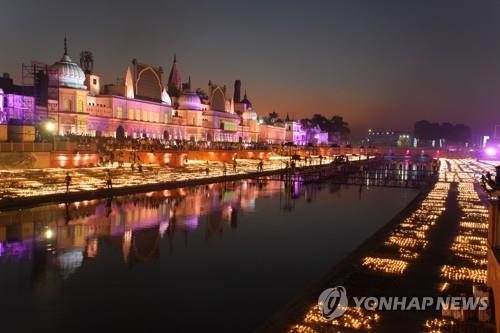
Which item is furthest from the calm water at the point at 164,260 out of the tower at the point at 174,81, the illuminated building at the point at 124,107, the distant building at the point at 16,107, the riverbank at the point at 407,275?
the tower at the point at 174,81

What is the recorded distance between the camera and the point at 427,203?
81.0ft

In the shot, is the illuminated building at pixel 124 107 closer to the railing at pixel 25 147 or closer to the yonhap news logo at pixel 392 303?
the railing at pixel 25 147

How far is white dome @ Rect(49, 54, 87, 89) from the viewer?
2138 inches

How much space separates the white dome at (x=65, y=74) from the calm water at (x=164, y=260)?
34.8 meters

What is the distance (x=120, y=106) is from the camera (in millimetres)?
65062

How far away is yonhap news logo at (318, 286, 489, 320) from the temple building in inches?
1253

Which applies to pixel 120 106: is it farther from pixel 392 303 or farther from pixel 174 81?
pixel 392 303

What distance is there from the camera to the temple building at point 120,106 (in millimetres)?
49625

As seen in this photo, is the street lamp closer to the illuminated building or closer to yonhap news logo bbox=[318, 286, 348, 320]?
the illuminated building

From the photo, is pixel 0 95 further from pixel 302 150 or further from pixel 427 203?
pixel 302 150

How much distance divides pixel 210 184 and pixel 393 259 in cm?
2231

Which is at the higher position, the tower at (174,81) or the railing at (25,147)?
the tower at (174,81)

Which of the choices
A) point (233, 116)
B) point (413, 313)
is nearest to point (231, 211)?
point (413, 313)

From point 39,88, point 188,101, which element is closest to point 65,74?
point 39,88
